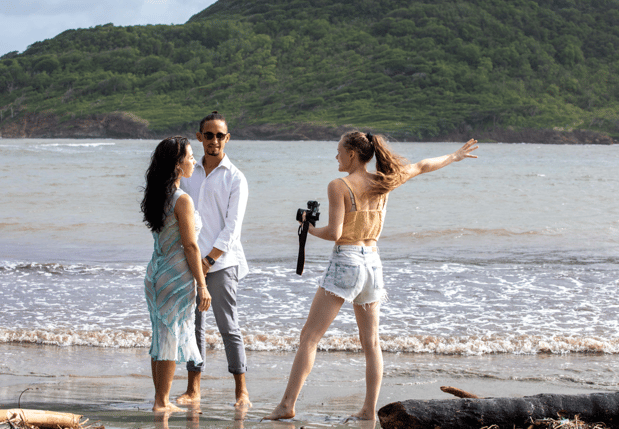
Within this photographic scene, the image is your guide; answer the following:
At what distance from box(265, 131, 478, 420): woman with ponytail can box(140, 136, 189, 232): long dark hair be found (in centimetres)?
82

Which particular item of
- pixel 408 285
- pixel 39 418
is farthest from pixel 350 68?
pixel 39 418

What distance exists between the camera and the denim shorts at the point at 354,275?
344 cm

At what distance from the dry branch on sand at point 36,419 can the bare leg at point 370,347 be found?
5.03ft

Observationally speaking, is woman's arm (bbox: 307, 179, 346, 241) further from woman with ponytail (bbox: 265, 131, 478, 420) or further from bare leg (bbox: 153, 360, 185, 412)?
bare leg (bbox: 153, 360, 185, 412)

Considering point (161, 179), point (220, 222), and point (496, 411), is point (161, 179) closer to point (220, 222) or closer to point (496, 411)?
point (220, 222)

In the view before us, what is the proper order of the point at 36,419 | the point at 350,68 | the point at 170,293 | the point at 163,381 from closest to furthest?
the point at 36,419 < the point at 170,293 < the point at 163,381 < the point at 350,68

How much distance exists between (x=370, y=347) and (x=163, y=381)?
1224mm

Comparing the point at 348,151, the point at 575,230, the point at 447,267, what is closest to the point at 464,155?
the point at 348,151

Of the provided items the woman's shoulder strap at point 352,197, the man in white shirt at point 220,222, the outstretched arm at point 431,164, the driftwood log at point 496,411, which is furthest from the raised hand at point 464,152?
the driftwood log at point 496,411

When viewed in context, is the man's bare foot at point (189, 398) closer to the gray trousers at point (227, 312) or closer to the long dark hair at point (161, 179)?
the gray trousers at point (227, 312)

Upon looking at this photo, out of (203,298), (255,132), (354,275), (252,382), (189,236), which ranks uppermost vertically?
(255,132)

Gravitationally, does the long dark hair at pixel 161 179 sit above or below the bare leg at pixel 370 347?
above

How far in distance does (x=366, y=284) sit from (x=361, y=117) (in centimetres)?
12920

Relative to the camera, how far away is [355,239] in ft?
11.4
